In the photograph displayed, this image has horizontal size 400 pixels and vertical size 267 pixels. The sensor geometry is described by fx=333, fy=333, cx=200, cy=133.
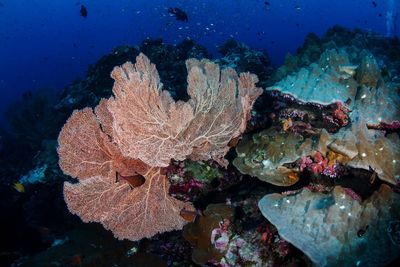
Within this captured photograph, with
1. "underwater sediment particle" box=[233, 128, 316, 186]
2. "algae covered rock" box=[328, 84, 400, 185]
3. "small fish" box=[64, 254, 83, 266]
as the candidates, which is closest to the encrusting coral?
"underwater sediment particle" box=[233, 128, 316, 186]

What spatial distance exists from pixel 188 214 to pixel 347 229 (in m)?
2.07

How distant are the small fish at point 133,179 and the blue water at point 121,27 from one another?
38.0 meters

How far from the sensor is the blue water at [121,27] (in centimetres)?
5006

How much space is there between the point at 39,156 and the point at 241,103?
21.7 feet

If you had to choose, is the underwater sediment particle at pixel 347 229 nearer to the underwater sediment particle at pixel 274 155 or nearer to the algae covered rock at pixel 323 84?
the underwater sediment particle at pixel 274 155

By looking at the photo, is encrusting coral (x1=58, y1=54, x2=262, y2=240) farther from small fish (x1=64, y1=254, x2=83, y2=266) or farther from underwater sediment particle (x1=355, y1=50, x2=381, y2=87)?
underwater sediment particle (x1=355, y1=50, x2=381, y2=87)

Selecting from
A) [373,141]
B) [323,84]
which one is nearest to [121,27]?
[323,84]

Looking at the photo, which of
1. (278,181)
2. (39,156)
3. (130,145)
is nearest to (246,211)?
(278,181)

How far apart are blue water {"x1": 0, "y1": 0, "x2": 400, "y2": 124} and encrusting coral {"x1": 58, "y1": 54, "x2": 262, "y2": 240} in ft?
123

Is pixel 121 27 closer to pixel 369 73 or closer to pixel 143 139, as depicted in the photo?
pixel 143 139

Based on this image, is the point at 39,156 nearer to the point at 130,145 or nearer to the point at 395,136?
the point at 130,145

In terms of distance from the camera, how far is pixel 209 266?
4.26m

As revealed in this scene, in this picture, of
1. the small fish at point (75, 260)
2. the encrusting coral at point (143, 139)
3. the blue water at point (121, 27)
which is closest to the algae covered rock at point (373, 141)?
the encrusting coral at point (143, 139)

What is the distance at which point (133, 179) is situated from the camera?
446 cm
